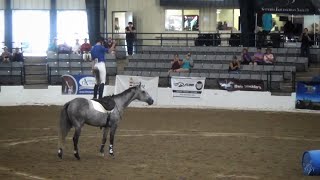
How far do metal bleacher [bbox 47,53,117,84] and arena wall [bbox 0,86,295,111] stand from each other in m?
1.93

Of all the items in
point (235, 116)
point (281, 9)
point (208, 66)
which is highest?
point (281, 9)

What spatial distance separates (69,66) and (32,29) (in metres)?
14.2

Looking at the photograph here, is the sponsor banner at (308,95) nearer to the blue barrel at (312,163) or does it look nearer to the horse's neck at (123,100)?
the horse's neck at (123,100)

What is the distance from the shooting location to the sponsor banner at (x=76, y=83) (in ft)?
82.4

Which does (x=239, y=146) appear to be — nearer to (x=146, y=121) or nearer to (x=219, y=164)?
(x=219, y=164)

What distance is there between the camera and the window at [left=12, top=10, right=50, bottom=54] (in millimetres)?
41537

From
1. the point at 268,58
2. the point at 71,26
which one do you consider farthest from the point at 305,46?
the point at 71,26

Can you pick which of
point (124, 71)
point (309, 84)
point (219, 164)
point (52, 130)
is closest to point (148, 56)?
point (124, 71)

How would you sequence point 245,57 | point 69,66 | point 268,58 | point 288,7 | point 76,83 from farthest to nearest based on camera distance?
point 69,66, point 245,57, point 268,58, point 76,83, point 288,7

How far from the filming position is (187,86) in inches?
969

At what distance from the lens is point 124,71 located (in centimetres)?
2873

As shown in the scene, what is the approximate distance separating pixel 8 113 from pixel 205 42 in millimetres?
14362

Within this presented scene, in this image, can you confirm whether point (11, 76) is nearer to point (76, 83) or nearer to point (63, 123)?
point (76, 83)

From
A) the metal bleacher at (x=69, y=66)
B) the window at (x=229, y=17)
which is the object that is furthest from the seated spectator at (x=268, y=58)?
the window at (x=229, y=17)
